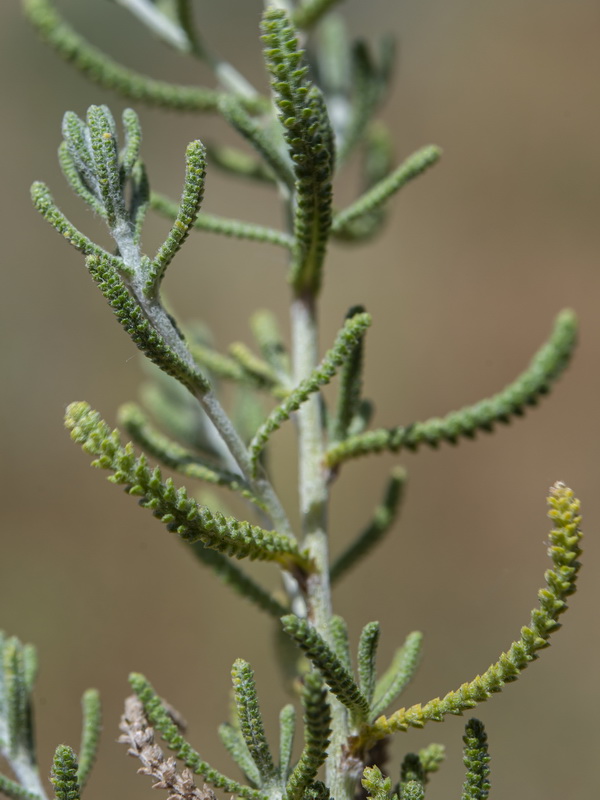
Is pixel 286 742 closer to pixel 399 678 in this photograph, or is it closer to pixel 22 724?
pixel 399 678

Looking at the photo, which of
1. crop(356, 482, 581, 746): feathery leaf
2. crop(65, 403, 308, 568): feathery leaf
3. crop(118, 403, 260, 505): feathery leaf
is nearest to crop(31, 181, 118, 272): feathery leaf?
crop(65, 403, 308, 568): feathery leaf

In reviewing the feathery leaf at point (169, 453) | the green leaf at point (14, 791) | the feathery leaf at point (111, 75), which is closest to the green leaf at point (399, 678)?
the feathery leaf at point (169, 453)

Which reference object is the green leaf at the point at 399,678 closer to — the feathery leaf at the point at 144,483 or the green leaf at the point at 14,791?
the feathery leaf at the point at 144,483

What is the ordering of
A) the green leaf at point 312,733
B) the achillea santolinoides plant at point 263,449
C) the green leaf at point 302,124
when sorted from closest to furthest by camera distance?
the green leaf at point 312,733, the achillea santolinoides plant at point 263,449, the green leaf at point 302,124

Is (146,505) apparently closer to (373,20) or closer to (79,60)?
(79,60)

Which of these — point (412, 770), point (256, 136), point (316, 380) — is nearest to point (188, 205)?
point (316, 380)

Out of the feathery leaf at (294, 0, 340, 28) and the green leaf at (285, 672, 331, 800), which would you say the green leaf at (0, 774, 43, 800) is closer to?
the green leaf at (285, 672, 331, 800)
